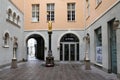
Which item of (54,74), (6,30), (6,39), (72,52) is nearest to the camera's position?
(54,74)

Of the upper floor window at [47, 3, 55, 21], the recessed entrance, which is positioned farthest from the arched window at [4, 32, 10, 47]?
the recessed entrance

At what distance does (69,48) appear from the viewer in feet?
98.7

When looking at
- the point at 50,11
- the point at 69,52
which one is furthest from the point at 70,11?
the point at 69,52

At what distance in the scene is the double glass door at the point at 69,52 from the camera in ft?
98.4

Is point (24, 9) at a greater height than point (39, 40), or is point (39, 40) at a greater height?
point (24, 9)

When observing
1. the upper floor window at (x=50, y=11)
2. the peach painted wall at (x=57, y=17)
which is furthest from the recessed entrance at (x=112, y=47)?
the upper floor window at (x=50, y=11)

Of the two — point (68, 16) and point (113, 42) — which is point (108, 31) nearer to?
point (113, 42)

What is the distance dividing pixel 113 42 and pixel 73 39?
16.0 meters

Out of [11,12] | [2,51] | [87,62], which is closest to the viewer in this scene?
[87,62]

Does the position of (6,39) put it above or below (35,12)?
below

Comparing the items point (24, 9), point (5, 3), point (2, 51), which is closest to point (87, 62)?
point (2, 51)

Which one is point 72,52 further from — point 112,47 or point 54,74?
point 112,47

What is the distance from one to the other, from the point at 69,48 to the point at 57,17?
4.15 meters

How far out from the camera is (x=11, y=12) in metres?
22.8
